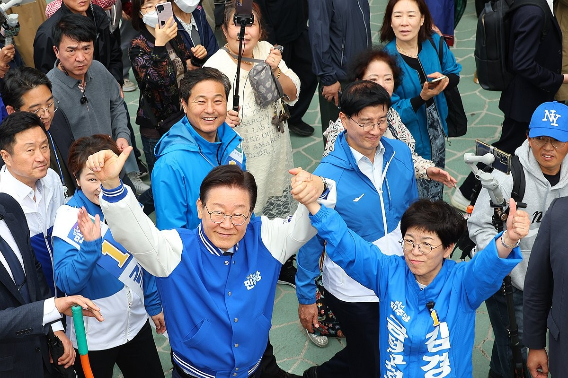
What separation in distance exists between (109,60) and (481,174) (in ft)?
13.7

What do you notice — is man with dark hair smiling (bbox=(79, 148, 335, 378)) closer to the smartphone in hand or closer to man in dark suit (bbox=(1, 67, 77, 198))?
man in dark suit (bbox=(1, 67, 77, 198))

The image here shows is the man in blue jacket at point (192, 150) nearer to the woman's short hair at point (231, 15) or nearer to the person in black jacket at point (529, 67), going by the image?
the woman's short hair at point (231, 15)

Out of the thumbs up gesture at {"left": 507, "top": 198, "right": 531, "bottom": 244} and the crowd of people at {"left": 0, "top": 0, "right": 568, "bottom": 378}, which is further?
the crowd of people at {"left": 0, "top": 0, "right": 568, "bottom": 378}

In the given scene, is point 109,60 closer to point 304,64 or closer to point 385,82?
point 304,64

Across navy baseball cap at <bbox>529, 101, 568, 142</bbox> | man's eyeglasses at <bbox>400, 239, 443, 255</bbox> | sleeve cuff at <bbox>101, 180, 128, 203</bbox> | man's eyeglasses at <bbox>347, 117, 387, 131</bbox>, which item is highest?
sleeve cuff at <bbox>101, 180, 128, 203</bbox>

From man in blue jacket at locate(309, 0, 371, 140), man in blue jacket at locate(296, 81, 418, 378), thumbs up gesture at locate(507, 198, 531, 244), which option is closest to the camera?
thumbs up gesture at locate(507, 198, 531, 244)

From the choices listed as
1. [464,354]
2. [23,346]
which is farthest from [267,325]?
[23,346]

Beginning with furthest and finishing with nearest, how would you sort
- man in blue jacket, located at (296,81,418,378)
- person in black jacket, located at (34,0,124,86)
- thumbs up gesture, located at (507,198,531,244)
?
person in black jacket, located at (34,0,124,86), man in blue jacket, located at (296,81,418,378), thumbs up gesture, located at (507,198,531,244)

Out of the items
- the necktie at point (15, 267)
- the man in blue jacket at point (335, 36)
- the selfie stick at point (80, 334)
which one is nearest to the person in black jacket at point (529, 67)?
the man in blue jacket at point (335, 36)

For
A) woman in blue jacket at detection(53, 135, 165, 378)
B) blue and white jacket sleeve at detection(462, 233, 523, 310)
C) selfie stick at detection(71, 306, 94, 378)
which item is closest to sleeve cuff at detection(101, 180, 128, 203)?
woman in blue jacket at detection(53, 135, 165, 378)

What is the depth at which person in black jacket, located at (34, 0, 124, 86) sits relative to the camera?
6020mm

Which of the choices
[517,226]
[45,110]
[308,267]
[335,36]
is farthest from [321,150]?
[517,226]

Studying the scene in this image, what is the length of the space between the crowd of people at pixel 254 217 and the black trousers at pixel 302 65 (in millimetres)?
2015

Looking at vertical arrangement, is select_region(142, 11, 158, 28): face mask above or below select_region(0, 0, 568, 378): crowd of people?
above
